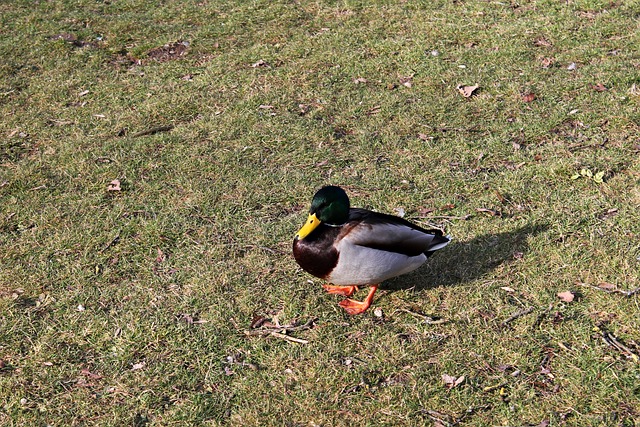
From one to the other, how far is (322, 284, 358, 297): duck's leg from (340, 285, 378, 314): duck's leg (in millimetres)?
99

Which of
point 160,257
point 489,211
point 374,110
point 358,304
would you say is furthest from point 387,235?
point 374,110

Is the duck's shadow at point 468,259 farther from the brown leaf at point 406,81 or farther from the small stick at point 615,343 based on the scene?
the brown leaf at point 406,81

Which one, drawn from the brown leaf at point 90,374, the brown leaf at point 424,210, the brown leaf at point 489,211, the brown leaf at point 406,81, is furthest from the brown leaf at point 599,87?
the brown leaf at point 90,374

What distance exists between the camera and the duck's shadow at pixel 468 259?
3941 millimetres

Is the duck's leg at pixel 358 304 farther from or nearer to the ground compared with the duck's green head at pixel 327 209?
nearer to the ground

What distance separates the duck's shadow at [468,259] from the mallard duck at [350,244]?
0.29 m

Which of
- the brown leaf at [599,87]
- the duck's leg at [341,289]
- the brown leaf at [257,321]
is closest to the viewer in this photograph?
the brown leaf at [257,321]

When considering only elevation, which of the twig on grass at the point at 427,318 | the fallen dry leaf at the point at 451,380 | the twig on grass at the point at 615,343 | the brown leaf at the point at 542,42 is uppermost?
the fallen dry leaf at the point at 451,380

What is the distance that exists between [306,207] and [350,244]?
1185 mm

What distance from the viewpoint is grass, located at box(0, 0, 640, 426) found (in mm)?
3297

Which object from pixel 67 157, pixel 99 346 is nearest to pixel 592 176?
pixel 99 346

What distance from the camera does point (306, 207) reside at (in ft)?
15.4

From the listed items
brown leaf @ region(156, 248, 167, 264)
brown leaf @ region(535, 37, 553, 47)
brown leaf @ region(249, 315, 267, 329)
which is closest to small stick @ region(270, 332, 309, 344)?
brown leaf @ region(249, 315, 267, 329)

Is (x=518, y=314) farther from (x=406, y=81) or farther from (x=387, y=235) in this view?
(x=406, y=81)
